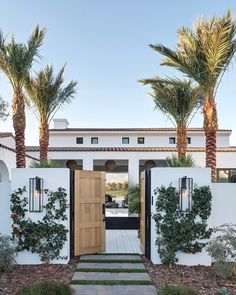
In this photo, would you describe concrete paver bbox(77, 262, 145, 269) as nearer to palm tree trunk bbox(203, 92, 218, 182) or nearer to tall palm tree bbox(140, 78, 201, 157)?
palm tree trunk bbox(203, 92, 218, 182)

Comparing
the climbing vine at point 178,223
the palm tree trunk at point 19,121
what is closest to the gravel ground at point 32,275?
the climbing vine at point 178,223

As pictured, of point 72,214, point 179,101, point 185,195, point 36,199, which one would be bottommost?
point 72,214

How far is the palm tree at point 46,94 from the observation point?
14438mm

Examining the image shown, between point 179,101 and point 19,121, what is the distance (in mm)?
7027

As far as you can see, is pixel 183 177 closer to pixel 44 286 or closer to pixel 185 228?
pixel 185 228

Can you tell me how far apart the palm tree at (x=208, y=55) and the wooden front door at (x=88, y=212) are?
13.4ft

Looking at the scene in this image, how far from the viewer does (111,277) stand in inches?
290

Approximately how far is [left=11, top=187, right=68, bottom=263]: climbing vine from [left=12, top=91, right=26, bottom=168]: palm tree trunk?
15.4ft

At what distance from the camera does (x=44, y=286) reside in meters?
5.91

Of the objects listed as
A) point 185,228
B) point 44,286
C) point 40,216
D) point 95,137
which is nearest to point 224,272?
point 185,228

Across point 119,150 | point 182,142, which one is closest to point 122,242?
point 182,142

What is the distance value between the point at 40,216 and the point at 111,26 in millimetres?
10669

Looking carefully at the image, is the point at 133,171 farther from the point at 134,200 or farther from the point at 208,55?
the point at 208,55

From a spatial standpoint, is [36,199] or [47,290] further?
[36,199]
